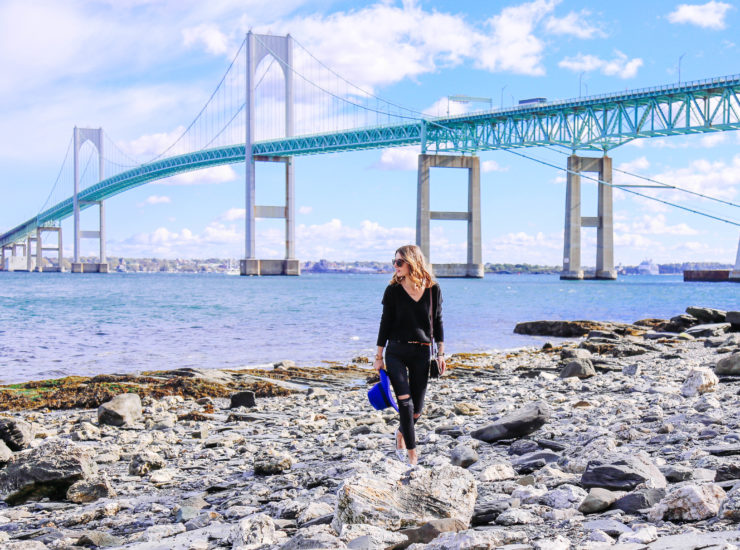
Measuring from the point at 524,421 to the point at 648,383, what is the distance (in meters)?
3.21

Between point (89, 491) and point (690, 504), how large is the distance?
10.4ft

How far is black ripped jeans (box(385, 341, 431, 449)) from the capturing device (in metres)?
4.59

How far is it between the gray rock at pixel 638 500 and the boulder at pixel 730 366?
5035 mm

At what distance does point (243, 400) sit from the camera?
26.1 ft

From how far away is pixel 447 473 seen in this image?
11.2 ft

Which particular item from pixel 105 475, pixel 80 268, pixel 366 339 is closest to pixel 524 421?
pixel 105 475

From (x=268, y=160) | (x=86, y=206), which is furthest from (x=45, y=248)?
(x=268, y=160)

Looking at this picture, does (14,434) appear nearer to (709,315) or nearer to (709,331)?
(709,331)

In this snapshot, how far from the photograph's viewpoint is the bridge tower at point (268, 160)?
72312 millimetres

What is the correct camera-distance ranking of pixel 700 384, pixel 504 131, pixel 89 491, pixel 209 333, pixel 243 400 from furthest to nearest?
pixel 504 131 → pixel 209 333 → pixel 243 400 → pixel 700 384 → pixel 89 491

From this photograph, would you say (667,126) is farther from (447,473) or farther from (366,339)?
(447,473)

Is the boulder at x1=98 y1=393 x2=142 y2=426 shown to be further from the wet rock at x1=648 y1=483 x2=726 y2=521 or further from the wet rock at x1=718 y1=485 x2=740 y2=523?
the wet rock at x1=718 y1=485 x2=740 y2=523

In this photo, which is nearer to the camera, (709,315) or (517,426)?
(517,426)

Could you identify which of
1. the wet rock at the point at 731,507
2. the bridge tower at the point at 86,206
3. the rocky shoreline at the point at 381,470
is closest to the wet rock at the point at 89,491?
the rocky shoreline at the point at 381,470
